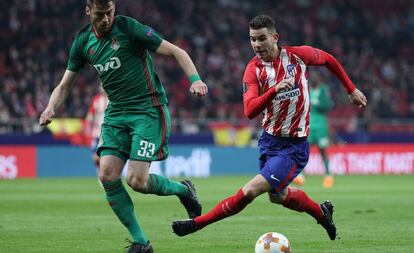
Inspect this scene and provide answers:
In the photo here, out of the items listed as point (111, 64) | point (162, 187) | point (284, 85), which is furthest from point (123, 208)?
point (284, 85)

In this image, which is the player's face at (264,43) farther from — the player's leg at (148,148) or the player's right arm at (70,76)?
the player's right arm at (70,76)

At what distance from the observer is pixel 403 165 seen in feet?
87.4

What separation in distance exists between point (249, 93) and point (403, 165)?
19.1 m

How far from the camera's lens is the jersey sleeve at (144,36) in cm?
811

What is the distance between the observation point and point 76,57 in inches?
334

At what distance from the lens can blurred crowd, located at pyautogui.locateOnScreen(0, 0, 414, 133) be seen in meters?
26.5

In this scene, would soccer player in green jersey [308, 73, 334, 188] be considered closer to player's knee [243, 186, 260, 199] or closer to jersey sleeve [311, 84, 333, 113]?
jersey sleeve [311, 84, 333, 113]

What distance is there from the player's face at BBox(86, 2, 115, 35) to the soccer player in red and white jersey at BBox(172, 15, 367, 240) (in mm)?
1285

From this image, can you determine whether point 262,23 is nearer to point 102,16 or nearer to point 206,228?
point 102,16

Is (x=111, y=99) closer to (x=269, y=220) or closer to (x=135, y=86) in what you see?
(x=135, y=86)

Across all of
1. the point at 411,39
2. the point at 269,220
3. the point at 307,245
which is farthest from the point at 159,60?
the point at 307,245

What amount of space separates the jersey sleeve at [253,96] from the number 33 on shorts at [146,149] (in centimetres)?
89

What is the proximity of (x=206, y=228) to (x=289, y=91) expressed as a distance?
2.91m

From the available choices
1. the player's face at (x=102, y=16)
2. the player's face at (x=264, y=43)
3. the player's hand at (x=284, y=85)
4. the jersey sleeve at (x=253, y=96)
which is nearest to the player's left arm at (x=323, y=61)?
the player's face at (x=264, y=43)
